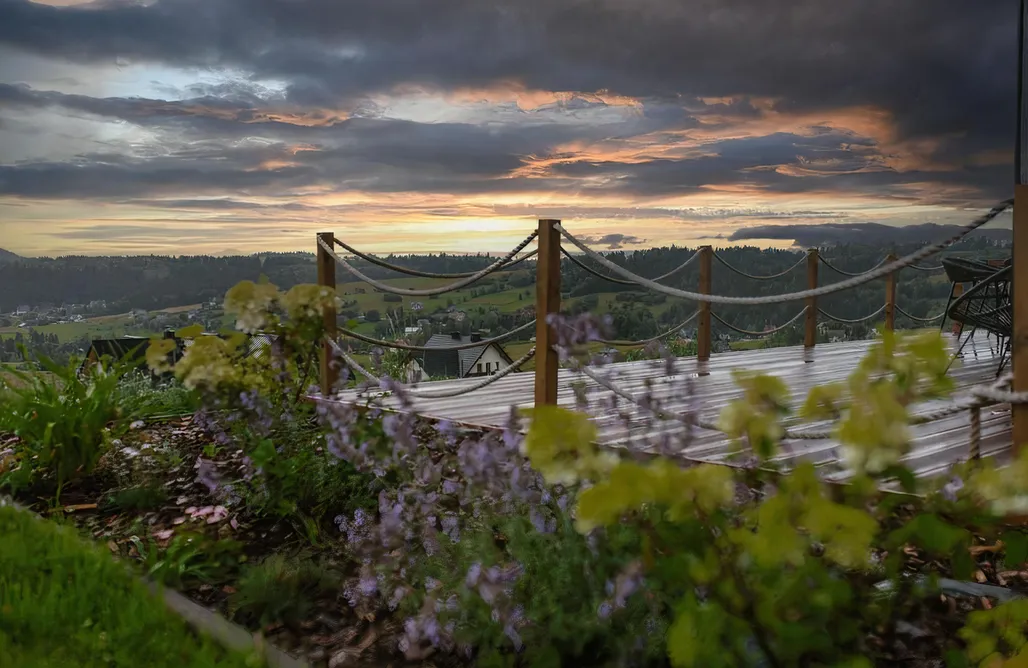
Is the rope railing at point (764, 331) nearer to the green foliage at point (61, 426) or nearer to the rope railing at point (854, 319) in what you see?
the rope railing at point (854, 319)

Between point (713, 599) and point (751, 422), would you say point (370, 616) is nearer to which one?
point (713, 599)

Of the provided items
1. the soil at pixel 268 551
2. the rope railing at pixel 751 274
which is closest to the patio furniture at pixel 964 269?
the rope railing at pixel 751 274

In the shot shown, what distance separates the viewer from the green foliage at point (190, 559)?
111 inches

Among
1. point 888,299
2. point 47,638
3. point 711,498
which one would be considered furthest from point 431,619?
point 888,299

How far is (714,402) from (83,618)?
3.67 m

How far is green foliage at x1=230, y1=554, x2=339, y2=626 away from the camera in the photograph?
2520 mm

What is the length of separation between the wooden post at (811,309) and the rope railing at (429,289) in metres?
4.72

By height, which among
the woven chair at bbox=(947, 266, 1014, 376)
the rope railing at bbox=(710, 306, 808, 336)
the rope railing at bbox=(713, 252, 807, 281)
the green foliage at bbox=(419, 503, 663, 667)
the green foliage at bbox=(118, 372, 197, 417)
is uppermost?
the rope railing at bbox=(713, 252, 807, 281)

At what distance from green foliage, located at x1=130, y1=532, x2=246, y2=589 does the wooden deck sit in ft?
4.85

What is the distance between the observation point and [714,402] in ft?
16.5

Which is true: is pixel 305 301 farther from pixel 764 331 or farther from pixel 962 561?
pixel 764 331

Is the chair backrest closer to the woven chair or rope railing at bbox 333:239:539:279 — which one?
the woven chair

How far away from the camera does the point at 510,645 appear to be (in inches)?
84.3

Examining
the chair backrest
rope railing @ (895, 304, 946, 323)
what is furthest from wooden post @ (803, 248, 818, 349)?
the chair backrest
